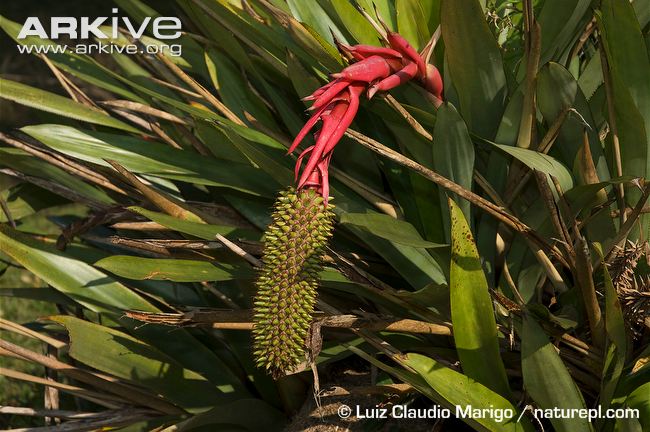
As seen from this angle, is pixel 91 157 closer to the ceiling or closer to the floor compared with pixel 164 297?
closer to the ceiling

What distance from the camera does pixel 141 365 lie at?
167 cm

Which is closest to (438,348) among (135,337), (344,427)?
(344,427)

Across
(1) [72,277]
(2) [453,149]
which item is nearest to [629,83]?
(2) [453,149]

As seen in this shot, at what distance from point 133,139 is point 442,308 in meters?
0.79

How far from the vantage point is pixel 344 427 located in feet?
4.87

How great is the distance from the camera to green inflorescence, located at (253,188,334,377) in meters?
1.11

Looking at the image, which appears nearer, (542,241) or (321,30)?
(542,241)

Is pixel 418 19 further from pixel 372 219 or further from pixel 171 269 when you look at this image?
pixel 171 269

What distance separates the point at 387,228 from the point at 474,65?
0.32 metres

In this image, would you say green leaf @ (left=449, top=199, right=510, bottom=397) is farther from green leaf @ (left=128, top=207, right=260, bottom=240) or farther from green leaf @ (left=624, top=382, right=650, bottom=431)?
green leaf @ (left=128, top=207, right=260, bottom=240)

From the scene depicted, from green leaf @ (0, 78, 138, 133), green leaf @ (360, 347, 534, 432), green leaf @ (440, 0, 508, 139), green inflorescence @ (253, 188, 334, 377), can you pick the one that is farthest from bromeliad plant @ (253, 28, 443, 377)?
green leaf @ (0, 78, 138, 133)

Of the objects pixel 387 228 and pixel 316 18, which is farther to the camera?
pixel 316 18

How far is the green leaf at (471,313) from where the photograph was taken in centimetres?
119

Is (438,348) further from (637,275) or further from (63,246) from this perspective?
(63,246)
